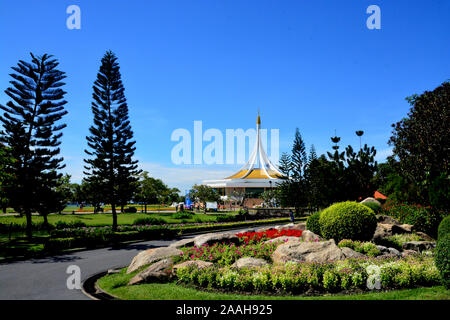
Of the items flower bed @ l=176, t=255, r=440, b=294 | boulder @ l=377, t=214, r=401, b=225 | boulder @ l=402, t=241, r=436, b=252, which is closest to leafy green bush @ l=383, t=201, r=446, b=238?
boulder @ l=377, t=214, r=401, b=225

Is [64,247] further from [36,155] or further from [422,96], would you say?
[422,96]

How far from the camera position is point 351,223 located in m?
12.8

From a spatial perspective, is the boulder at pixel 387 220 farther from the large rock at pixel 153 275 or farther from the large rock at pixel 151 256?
the large rock at pixel 153 275

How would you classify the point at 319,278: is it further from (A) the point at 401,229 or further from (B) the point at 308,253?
(A) the point at 401,229

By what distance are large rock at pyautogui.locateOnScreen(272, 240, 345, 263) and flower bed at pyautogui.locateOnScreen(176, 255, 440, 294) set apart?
115cm

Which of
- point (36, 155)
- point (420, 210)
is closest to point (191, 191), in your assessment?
point (36, 155)

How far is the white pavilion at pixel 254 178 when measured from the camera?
77.1m

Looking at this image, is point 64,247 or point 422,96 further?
point 422,96

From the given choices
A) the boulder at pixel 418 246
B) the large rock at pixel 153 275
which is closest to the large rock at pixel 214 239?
the large rock at pixel 153 275

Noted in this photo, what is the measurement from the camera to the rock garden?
24.9ft

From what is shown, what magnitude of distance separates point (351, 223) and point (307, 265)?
5.41m

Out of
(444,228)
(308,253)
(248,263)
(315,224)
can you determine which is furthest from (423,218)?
(248,263)

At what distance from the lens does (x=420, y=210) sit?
17.3m
